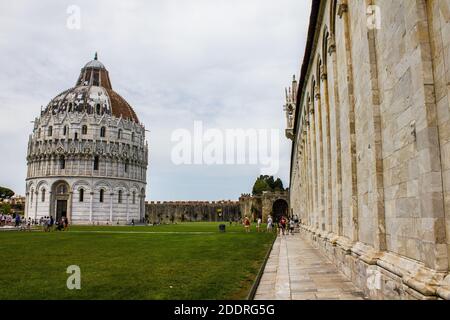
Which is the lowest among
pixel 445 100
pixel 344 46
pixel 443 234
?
pixel 443 234

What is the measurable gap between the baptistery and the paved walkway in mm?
57722

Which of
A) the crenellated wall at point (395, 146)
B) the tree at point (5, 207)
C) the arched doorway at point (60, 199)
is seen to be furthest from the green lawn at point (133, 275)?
the tree at point (5, 207)

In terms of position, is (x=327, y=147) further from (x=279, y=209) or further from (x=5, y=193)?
(x=5, y=193)

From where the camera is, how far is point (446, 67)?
14.8 feet

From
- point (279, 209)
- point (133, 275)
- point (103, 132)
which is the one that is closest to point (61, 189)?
point (103, 132)

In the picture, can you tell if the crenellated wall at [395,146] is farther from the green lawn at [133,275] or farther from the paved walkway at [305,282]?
the green lawn at [133,275]

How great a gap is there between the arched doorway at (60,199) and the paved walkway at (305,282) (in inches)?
2406

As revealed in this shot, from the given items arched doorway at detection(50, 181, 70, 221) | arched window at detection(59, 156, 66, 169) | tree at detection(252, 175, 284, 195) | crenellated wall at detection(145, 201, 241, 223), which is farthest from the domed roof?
tree at detection(252, 175, 284, 195)

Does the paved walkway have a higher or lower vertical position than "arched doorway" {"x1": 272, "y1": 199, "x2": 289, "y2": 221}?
lower

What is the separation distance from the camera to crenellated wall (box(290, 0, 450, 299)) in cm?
459

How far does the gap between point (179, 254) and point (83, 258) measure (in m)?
3.51

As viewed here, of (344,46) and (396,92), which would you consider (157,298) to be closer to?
(396,92)

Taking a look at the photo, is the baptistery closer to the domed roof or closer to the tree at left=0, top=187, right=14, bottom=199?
the domed roof
